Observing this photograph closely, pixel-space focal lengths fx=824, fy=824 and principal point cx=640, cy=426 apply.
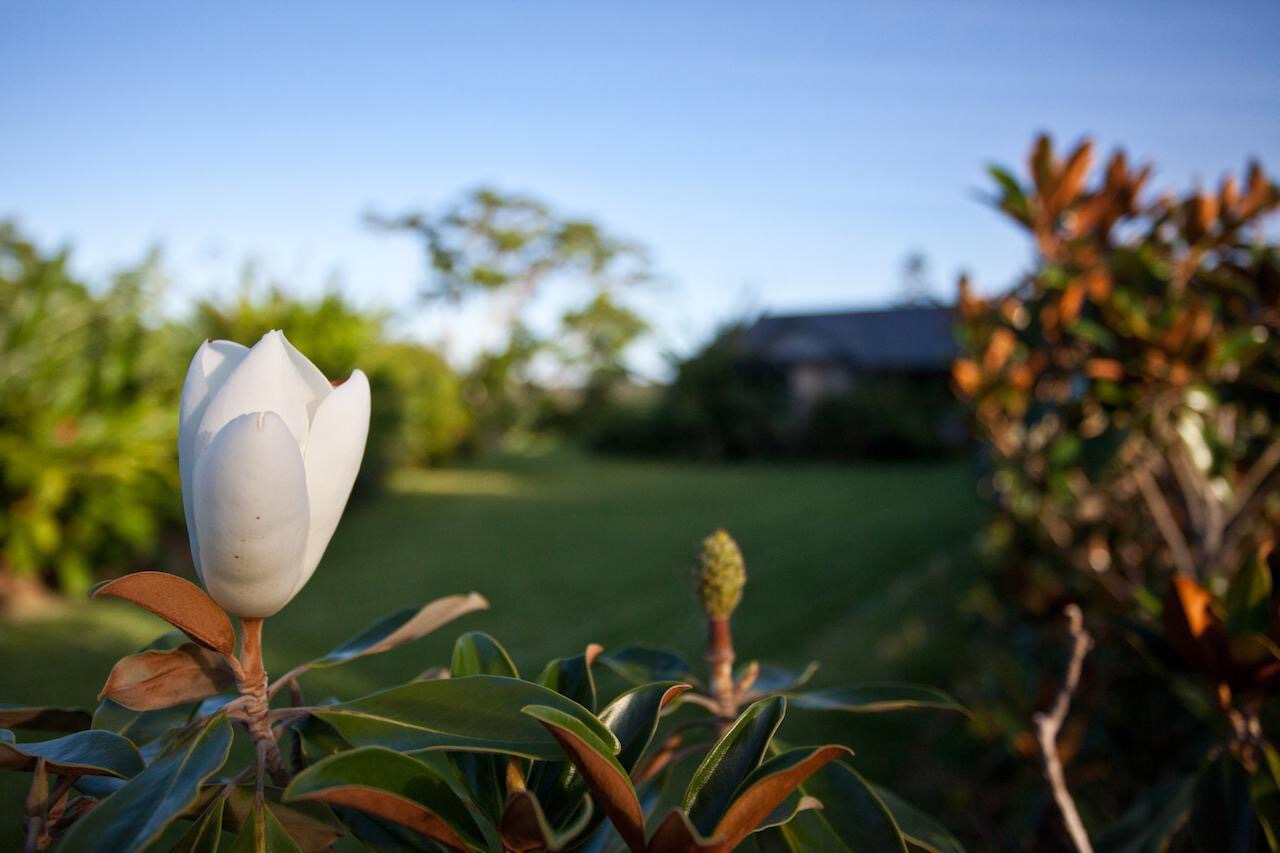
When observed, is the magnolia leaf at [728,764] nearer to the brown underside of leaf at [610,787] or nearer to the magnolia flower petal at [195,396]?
the brown underside of leaf at [610,787]

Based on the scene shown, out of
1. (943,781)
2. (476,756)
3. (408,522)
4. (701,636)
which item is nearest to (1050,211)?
(943,781)

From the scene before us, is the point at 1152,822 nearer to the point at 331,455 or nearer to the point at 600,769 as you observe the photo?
the point at 600,769

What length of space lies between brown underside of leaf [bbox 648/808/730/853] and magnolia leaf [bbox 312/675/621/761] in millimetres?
79

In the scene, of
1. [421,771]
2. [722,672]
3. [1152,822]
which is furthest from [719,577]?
[1152,822]

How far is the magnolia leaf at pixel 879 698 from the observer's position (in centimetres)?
83

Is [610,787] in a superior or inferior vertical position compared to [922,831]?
superior

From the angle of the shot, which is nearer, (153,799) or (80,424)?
(153,799)

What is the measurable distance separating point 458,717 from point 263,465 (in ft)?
0.80

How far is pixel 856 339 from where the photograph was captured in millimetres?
23016

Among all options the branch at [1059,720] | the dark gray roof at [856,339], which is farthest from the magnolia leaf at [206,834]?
the dark gray roof at [856,339]

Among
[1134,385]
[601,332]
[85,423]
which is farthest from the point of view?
[601,332]

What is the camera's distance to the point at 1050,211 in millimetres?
2164

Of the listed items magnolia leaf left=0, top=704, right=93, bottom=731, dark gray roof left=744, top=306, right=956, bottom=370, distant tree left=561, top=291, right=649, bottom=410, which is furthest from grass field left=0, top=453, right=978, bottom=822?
distant tree left=561, top=291, right=649, bottom=410

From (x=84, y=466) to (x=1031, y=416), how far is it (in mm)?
4551
